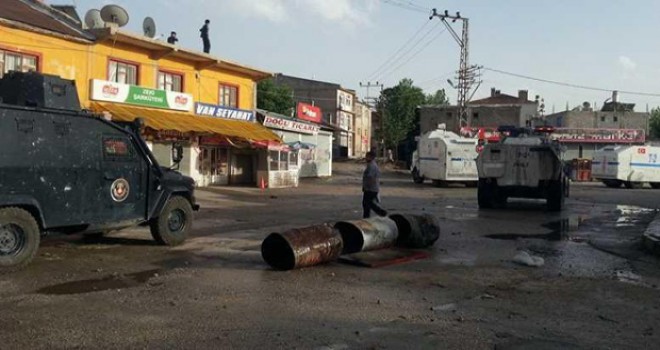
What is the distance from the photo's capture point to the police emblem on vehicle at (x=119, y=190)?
32.4ft

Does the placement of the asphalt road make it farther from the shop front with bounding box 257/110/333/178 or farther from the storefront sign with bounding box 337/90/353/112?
the storefront sign with bounding box 337/90/353/112

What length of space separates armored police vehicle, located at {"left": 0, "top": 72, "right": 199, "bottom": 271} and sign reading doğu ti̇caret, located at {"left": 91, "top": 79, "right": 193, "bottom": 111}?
10.7 meters

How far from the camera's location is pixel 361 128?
287ft

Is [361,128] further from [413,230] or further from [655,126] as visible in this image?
[413,230]

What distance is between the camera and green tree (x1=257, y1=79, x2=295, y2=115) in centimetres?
5850

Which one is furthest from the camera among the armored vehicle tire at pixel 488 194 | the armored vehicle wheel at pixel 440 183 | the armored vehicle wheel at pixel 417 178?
the armored vehicle wheel at pixel 417 178

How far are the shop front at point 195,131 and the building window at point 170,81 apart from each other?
74 centimetres

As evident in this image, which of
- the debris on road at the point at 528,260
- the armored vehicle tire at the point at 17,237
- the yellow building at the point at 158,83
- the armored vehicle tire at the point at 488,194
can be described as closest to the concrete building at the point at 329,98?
the yellow building at the point at 158,83

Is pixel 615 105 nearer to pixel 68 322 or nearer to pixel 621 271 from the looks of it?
pixel 621 271

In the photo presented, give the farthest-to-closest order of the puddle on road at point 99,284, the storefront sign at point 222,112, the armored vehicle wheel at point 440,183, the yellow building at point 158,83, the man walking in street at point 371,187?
the armored vehicle wheel at point 440,183, the storefront sign at point 222,112, the yellow building at point 158,83, the man walking in street at point 371,187, the puddle on road at point 99,284

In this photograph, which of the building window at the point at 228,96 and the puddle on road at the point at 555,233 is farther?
the building window at the point at 228,96

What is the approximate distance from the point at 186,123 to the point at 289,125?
952 cm

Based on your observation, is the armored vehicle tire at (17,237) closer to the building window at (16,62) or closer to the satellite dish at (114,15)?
the building window at (16,62)

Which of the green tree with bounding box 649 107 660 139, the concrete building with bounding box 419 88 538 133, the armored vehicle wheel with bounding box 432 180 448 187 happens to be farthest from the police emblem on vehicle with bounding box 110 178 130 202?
the green tree with bounding box 649 107 660 139
